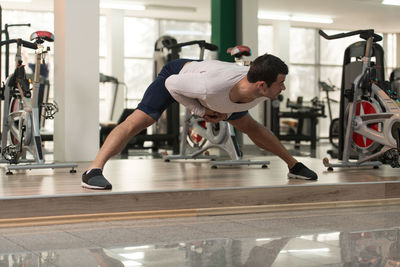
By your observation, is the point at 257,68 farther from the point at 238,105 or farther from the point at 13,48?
the point at 13,48

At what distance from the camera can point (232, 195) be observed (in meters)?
3.07

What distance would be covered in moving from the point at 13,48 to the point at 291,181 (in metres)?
8.01

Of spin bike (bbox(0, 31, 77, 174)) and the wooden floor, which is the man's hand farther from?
spin bike (bbox(0, 31, 77, 174))

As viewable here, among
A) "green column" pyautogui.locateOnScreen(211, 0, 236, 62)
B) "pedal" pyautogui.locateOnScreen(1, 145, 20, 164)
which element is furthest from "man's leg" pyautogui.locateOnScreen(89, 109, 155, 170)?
"green column" pyautogui.locateOnScreen(211, 0, 236, 62)

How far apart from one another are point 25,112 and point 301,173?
6.53ft

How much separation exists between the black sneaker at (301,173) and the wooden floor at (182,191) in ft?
0.20

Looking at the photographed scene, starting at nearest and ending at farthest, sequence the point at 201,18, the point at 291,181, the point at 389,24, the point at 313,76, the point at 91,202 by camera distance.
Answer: the point at 91,202
the point at 291,181
the point at 389,24
the point at 313,76
the point at 201,18

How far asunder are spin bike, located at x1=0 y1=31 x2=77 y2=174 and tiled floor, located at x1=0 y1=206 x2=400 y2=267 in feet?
4.81

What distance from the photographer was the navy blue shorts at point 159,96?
3195 mm

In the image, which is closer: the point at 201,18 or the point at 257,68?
the point at 257,68

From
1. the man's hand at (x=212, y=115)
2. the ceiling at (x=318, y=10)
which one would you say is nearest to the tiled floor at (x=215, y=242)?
the man's hand at (x=212, y=115)

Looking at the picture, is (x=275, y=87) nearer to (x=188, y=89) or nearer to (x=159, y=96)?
(x=188, y=89)

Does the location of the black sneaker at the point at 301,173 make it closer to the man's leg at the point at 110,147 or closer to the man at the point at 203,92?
the man at the point at 203,92

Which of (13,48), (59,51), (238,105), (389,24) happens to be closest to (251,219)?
(238,105)
